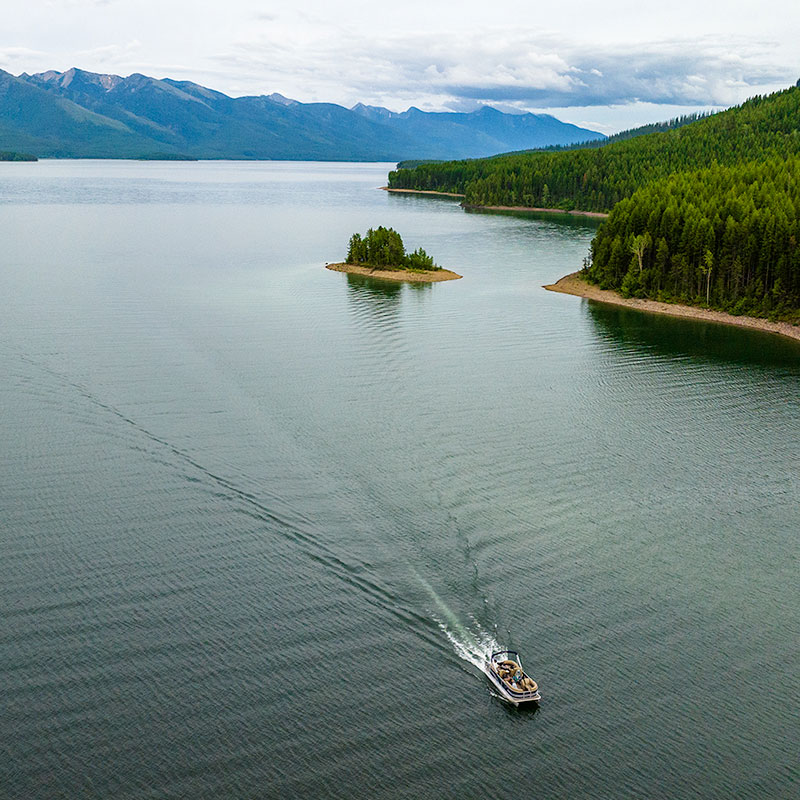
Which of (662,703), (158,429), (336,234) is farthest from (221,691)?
(336,234)

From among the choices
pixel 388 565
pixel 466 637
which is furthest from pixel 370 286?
pixel 466 637

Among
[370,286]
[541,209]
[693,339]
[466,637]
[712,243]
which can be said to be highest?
[541,209]

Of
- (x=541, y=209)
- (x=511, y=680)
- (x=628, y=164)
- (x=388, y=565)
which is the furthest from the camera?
(x=541, y=209)

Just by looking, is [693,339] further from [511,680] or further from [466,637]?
[511,680]

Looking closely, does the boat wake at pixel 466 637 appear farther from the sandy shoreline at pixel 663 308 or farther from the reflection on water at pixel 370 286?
the reflection on water at pixel 370 286

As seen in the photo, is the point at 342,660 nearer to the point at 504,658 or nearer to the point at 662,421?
the point at 504,658

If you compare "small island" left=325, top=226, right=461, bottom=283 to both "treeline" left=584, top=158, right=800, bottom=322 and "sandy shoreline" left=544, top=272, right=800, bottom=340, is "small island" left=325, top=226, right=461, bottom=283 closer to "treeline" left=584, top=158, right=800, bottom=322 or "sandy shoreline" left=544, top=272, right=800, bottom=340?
"sandy shoreline" left=544, top=272, right=800, bottom=340

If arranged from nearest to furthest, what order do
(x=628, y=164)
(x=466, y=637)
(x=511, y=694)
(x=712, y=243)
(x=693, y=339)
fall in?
(x=511, y=694)
(x=466, y=637)
(x=693, y=339)
(x=712, y=243)
(x=628, y=164)

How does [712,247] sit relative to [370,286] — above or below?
above
